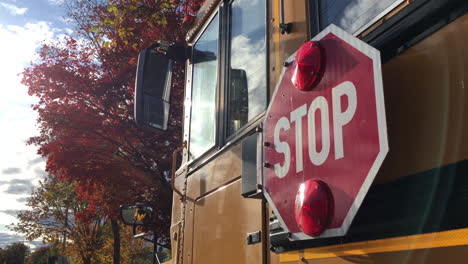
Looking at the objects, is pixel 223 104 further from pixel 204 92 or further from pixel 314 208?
pixel 314 208

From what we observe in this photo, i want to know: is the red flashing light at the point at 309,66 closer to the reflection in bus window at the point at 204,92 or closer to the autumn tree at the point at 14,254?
the reflection in bus window at the point at 204,92

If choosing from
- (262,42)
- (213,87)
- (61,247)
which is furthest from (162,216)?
(61,247)

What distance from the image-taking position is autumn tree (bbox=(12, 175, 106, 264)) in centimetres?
2306

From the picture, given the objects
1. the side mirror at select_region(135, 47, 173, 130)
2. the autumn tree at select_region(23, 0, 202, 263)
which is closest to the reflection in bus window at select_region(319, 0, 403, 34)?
the side mirror at select_region(135, 47, 173, 130)

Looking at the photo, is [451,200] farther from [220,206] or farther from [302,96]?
[220,206]

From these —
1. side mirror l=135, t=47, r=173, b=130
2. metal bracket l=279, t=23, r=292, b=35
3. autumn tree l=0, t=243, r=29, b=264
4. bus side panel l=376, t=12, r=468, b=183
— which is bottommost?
bus side panel l=376, t=12, r=468, b=183

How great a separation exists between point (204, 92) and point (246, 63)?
2.06 ft

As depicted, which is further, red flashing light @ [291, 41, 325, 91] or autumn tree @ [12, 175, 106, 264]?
autumn tree @ [12, 175, 106, 264]

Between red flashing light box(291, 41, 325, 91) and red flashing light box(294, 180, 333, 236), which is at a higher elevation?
red flashing light box(291, 41, 325, 91)

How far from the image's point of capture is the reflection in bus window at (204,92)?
Result: 2.42 m

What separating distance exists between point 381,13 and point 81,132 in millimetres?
7891

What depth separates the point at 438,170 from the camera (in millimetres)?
874

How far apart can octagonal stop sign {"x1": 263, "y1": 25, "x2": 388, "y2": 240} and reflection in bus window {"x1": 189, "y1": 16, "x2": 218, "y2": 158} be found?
3.03 ft

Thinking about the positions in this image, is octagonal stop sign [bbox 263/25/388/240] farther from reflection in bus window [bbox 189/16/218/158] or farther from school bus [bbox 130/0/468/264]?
reflection in bus window [bbox 189/16/218/158]
